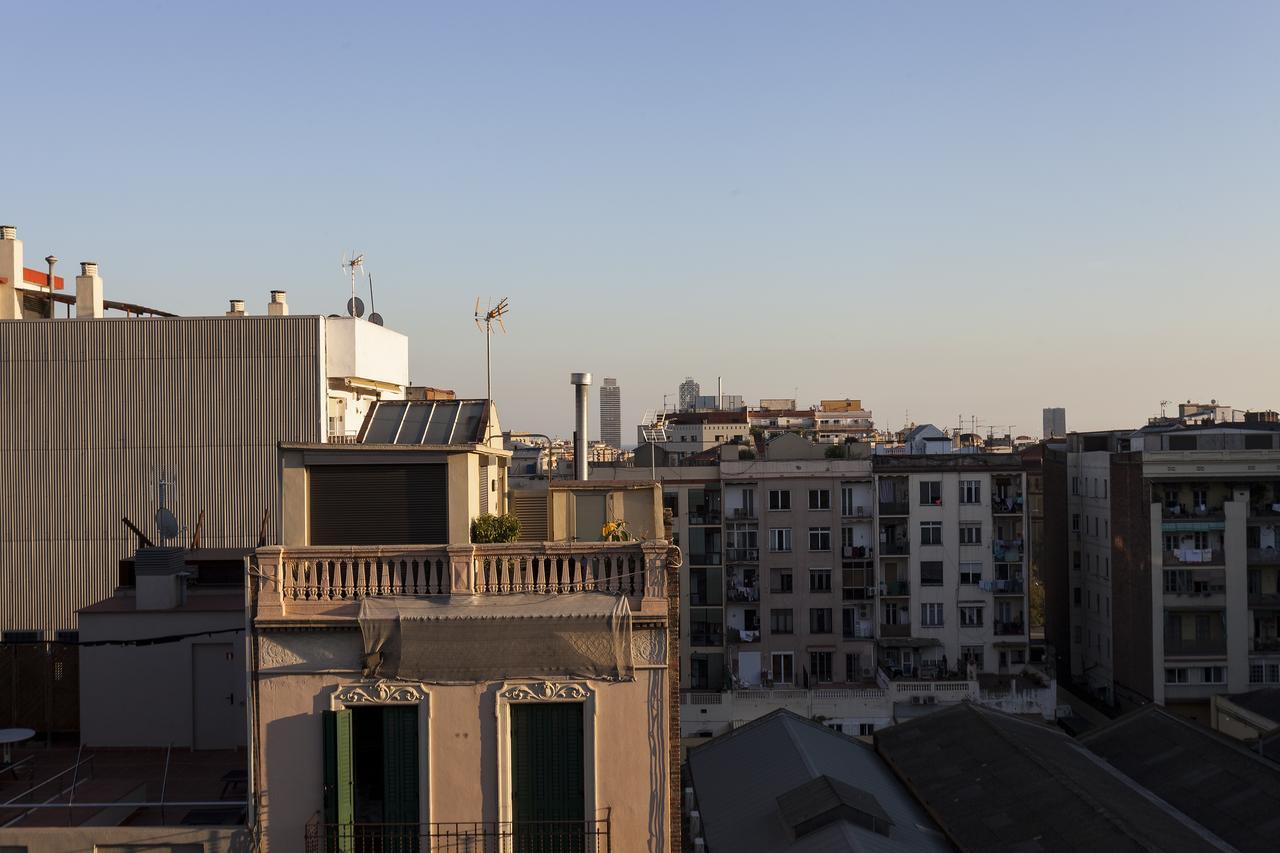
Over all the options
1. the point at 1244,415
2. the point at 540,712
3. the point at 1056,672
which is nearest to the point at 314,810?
the point at 540,712

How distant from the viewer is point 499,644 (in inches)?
519

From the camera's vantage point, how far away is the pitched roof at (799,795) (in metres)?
24.3

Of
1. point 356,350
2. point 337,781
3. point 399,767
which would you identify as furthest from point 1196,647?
point 337,781

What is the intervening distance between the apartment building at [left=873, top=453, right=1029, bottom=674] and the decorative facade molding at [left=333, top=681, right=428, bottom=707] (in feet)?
143

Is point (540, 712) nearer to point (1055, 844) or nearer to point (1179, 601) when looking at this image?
point (1055, 844)

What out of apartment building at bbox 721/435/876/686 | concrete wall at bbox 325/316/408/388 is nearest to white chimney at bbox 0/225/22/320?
concrete wall at bbox 325/316/408/388

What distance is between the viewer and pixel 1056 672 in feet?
201

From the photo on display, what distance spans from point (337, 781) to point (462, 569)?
2699 mm

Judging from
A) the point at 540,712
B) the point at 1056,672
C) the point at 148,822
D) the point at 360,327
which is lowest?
the point at 1056,672

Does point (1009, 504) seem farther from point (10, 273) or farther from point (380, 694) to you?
point (380, 694)

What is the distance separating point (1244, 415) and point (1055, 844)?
2364 inches

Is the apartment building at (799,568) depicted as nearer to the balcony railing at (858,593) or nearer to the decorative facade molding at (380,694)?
the balcony railing at (858,593)

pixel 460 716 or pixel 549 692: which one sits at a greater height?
pixel 549 692

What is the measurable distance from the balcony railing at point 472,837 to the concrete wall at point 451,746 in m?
0.13
